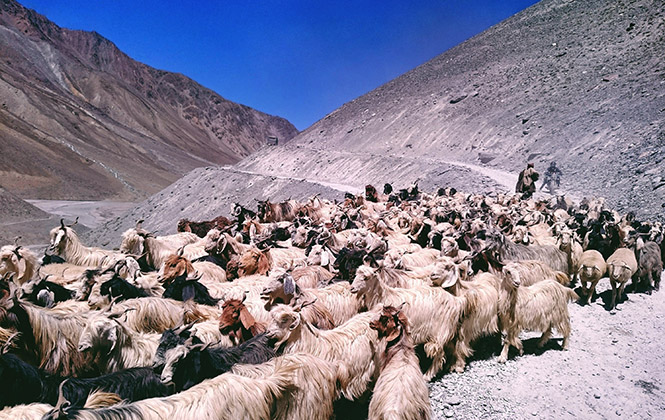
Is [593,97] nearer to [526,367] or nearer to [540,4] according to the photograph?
[526,367]

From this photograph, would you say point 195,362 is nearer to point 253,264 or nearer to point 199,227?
point 253,264

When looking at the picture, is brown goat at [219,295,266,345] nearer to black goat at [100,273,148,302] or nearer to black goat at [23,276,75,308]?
black goat at [100,273,148,302]

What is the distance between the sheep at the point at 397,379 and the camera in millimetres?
3857

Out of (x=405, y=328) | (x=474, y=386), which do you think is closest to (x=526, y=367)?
(x=474, y=386)

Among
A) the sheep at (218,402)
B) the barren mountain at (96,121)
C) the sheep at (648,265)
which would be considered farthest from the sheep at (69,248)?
the barren mountain at (96,121)

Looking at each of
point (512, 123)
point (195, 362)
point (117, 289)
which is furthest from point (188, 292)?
point (512, 123)

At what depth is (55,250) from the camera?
8500mm

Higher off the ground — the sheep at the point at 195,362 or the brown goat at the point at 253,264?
the brown goat at the point at 253,264

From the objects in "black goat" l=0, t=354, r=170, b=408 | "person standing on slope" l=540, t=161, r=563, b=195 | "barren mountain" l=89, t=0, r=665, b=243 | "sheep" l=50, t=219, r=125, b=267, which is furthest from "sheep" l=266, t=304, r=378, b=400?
"person standing on slope" l=540, t=161, r=563, b=195

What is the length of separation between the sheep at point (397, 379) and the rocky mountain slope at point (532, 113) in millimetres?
13297

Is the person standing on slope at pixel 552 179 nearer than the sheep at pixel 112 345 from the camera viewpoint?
No

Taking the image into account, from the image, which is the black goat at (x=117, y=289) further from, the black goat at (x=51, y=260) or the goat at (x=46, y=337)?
the black goat at (x=51, y=260)

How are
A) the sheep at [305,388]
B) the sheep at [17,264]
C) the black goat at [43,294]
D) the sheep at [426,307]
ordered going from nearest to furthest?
1. the sheep at [305,388]
2. the black goat at [43,294]
3. the sheep at [426,307]
4. the sheep at [17,264]

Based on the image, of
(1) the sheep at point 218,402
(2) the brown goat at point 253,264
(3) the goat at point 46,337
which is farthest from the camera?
(2) the brown goat at point 253,264
